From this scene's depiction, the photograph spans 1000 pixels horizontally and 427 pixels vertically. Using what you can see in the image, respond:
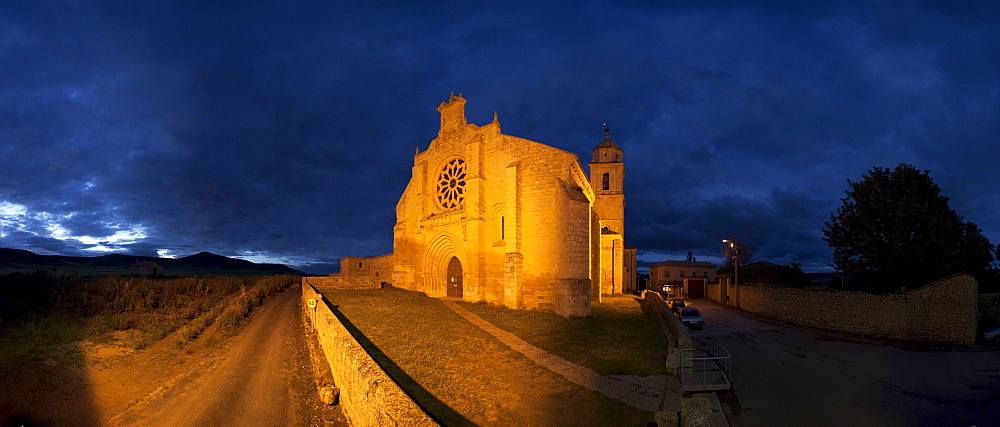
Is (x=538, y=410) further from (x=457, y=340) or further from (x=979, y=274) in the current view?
(x=979, y=274)

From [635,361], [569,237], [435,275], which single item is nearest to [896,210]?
[569,237]

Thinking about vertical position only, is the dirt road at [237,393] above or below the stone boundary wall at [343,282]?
below

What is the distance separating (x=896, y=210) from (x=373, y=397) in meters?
31.5

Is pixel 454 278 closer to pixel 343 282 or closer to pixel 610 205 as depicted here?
pixel 343 282

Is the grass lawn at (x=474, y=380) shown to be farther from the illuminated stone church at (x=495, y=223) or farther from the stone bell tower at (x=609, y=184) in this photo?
the stone bell tower at (x=609, y=184)

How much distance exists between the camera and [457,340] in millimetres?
13672

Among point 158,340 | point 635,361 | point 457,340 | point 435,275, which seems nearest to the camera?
point 635,361

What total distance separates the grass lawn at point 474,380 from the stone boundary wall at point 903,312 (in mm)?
19317

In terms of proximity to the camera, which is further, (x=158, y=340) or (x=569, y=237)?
(x=569, y=237)

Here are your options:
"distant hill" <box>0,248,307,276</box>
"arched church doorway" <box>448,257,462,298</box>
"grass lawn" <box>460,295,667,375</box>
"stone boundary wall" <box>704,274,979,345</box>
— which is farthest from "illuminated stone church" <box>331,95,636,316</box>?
"distant hill" <box>0,248,307,276</box>

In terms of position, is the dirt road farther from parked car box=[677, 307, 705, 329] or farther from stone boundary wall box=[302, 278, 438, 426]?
parked car box=[677, 307, 705, 329]

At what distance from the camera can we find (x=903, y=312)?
18.8m

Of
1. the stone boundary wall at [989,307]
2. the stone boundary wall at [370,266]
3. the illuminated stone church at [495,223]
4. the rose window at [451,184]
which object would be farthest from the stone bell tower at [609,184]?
the stone boundary wall at [989,307]

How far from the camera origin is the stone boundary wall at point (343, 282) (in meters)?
29.3
